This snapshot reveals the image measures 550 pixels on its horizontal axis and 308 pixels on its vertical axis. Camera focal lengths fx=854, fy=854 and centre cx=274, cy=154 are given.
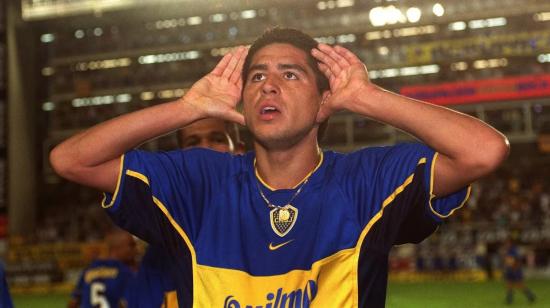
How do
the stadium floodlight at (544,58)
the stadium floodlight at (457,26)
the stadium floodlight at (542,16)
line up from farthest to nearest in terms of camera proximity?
the stadium floodlight at (457,26)
the stadium floodlight at (542,16)
the stadium floodlight at (544,58)

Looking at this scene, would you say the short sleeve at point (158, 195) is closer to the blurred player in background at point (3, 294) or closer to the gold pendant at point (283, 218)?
the gold pendant at point (283, 218)

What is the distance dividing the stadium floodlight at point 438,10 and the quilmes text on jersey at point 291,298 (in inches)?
1336

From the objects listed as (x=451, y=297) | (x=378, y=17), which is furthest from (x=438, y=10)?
(x=451, y=297)

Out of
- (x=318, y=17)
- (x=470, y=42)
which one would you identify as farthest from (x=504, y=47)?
(x=318, y=17)

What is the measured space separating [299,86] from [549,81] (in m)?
36.8

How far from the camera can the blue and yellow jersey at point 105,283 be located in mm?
9719

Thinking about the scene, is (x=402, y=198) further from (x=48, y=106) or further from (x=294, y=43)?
(x=48, y=106)

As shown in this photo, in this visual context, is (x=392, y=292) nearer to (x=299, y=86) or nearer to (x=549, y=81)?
(x=549, y=81)

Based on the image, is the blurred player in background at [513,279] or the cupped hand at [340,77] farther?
the blurred player in background at [513,279]

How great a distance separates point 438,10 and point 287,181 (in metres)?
35.7

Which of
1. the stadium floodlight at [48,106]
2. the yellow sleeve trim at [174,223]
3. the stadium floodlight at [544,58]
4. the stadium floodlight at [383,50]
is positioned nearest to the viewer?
the yellow sleeve trim at [174,223]

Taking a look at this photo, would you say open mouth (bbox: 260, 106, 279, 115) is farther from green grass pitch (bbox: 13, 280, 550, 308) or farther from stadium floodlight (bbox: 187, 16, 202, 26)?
stadium floodlight (bbox: 187, 16, 202, 26)

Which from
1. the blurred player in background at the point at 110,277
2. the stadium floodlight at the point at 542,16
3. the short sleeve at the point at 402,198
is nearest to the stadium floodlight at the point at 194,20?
the stadium floodlight at the point at 542,16

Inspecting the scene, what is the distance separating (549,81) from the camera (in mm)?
38188
